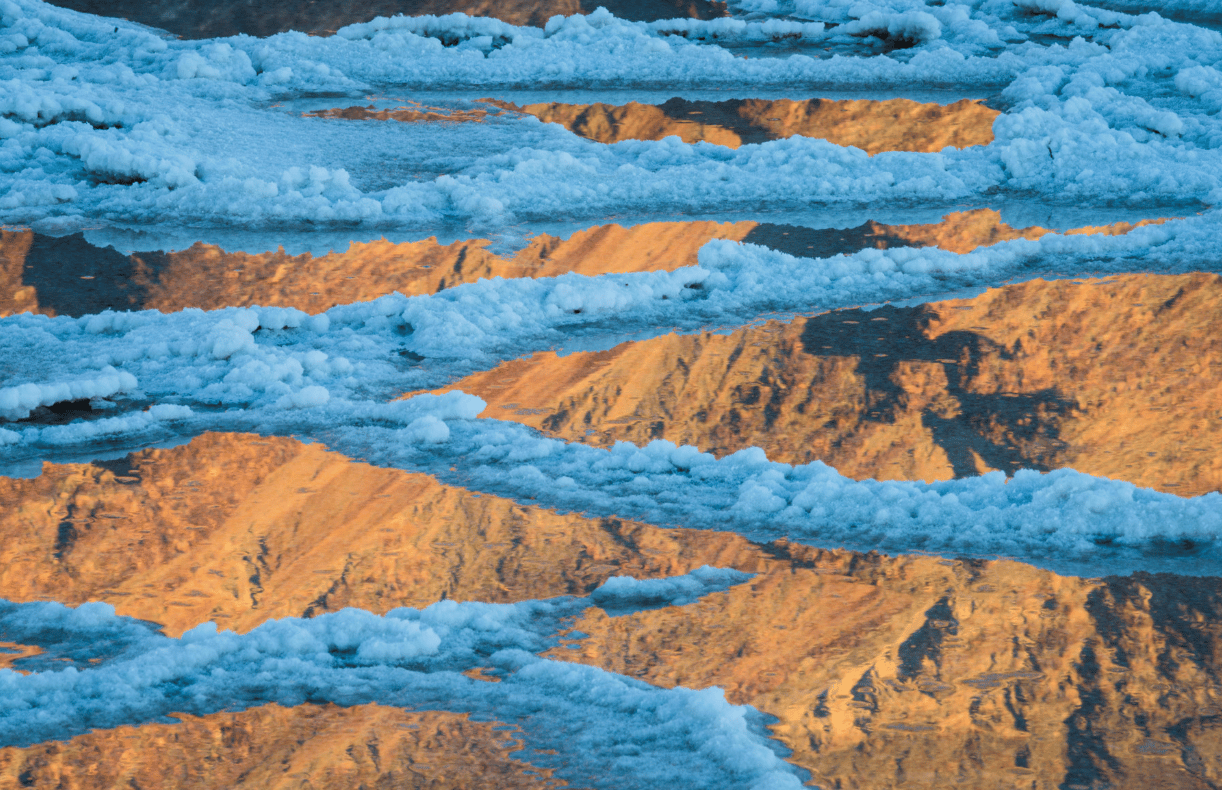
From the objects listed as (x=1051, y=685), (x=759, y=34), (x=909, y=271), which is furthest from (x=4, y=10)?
(x=1051, y=685)

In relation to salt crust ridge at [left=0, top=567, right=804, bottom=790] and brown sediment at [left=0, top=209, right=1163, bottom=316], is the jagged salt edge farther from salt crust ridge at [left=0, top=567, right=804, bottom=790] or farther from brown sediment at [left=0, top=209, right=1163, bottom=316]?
salt crust ridge at [left=0, top=567, right=804, bottom=790]

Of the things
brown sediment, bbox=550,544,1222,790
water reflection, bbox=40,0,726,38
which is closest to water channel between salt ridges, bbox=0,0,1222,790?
brown sediment, bbox=550,544,1222,790

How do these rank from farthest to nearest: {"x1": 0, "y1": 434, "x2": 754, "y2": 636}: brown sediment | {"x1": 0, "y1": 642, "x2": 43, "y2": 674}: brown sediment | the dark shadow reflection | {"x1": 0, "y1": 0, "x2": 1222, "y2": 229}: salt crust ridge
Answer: {"x1": 0, "y1": 0, "x2": 1222, "y2": 229}: salt crust ridge, the dark shadow reflection, {"x1": 0, "y1": 434, "x2": 754, "y2": 636}: brown sediment, {"x1": 0, "y1": 642, "x2": 43, "y2": 674}: brown sediment

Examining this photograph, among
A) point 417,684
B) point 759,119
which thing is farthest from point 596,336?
point 759,119

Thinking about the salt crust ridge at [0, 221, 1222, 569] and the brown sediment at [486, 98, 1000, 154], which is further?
the brown sediment at [486, 98, 1000, 154]

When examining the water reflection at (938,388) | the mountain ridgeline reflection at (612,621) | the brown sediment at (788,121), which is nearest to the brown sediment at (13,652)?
the mountain ridgeline reflection at (612,621)

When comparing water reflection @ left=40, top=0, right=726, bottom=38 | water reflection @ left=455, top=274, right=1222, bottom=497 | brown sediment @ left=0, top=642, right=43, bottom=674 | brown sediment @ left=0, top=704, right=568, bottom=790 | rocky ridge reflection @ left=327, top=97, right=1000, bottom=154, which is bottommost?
brown sediment @ left=0, top=642, right=43, bottom=674

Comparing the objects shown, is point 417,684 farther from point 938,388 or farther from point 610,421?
point 938,388

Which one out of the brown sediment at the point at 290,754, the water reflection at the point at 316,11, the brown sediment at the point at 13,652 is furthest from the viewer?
the water reflection at the point at 316,11

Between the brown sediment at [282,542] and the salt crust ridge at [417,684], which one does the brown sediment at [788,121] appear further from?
the salt crust ridge at [417,684]
